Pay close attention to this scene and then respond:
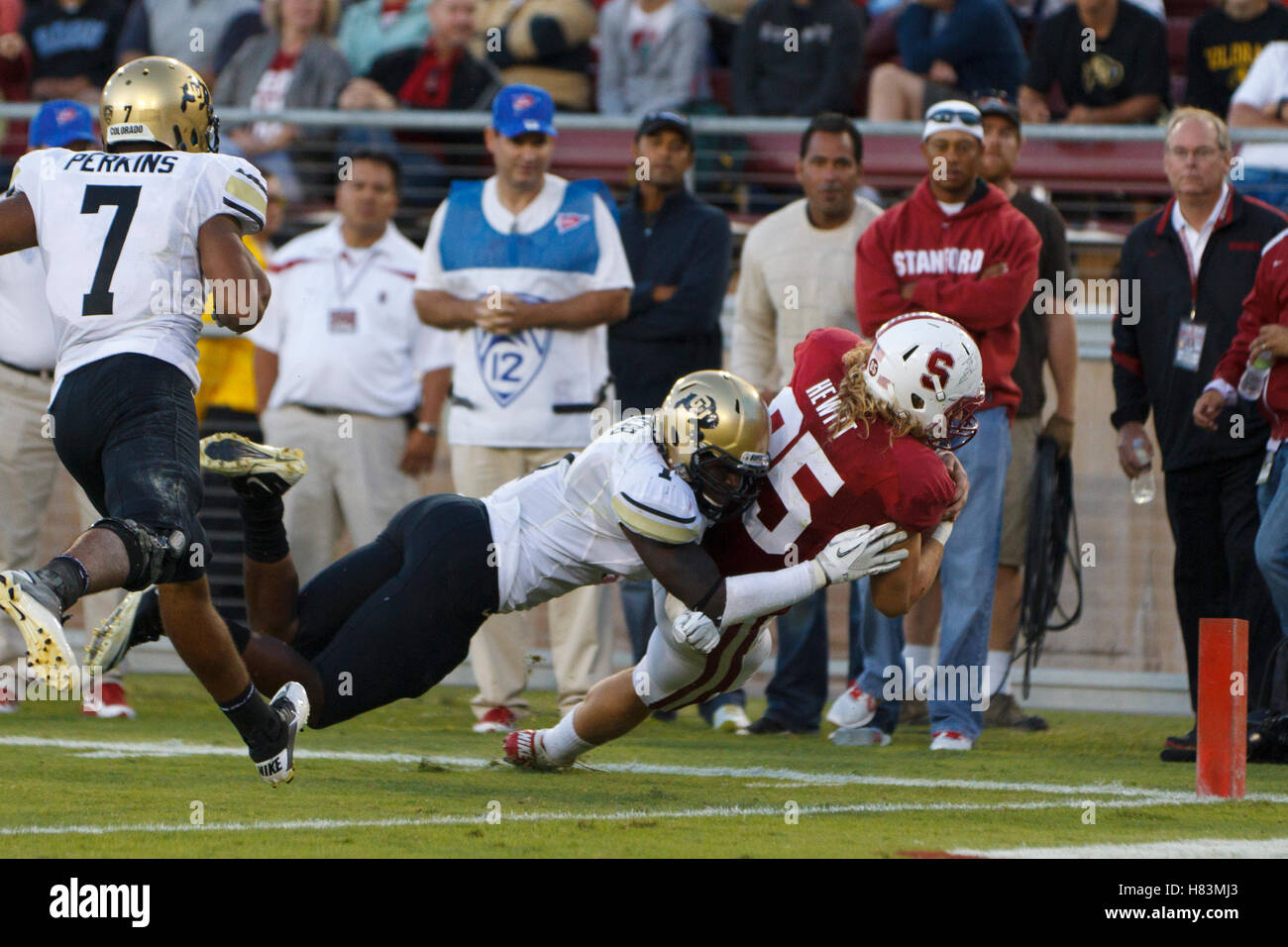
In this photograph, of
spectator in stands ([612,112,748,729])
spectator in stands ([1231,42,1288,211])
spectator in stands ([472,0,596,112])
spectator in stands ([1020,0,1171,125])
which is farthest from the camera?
spectator in stands ([472,0,596,112])

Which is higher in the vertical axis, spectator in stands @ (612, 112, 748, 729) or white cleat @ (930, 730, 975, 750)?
spectator in stands @ (612, 112, 748, 729)

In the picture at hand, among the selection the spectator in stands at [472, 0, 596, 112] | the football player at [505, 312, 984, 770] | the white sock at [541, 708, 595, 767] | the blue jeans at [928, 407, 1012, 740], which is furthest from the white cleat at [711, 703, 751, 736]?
the spectator in stands at [472, 0, 596, 112]

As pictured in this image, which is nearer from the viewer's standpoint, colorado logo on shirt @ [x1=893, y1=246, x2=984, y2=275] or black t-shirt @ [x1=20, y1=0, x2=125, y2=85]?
colorado logo on shirt @ [x1=893, y1=246, x2=984, y2=275]

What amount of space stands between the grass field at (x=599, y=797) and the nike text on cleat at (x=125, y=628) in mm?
352

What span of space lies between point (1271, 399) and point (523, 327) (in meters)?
2.73

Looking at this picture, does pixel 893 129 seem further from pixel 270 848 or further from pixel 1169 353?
pixel 270 848

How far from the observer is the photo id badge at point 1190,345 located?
6504 millimetres

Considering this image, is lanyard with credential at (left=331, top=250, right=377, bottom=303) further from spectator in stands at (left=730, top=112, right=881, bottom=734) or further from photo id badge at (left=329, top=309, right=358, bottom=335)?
spectator in stands at (left=730, top=112, right=881, bottom=734)

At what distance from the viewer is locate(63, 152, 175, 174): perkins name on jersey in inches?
174

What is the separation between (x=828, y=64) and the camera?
8.96 m

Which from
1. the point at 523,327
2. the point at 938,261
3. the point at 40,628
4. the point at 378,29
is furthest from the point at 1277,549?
the point at 378,29

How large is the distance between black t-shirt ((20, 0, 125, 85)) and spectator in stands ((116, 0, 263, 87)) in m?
0.09

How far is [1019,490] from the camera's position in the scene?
23.0 feet

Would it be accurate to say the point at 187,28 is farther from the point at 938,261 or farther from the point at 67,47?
the point at 938,261
